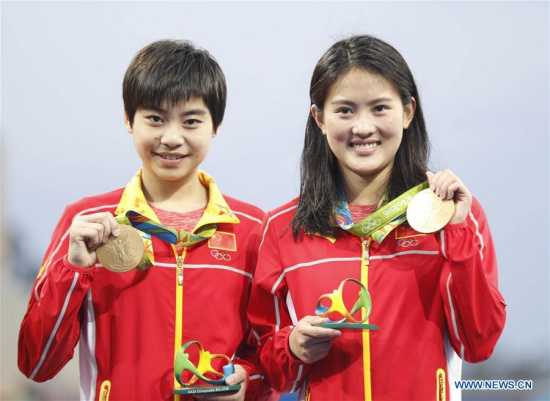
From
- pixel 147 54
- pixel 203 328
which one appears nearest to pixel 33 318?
pixel 203 328

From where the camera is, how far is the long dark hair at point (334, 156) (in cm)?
216

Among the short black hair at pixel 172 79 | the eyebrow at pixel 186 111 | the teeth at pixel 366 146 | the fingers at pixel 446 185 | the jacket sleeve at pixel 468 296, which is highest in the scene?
the short black hair at pixel 172 79

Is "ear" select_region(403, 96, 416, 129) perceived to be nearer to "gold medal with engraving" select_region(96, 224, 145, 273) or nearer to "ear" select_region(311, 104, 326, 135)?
"ear" select_region(311, 104, 326, 135)

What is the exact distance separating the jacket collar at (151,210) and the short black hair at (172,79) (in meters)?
0.21

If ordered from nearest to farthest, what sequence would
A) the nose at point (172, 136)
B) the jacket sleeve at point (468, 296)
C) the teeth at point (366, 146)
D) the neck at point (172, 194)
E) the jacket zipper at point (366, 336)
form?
the jacket sleeve at point (468, 296) < the jacket zipper at point (366, 336) < the teeth at point (366, 146) < the nose at point (172, 136) < the neck at point (172, 194)

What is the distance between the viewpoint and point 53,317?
208 cm

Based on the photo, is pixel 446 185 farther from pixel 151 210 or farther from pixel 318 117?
pixel 151 210

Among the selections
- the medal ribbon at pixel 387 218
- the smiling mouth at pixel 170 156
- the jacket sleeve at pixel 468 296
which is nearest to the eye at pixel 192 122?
the smiling mouth at pixel 170 156

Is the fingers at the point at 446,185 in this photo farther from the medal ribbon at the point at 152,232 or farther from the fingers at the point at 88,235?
the fingers at the point at 88,235

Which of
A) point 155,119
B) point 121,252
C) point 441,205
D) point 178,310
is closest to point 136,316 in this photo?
point 178,310

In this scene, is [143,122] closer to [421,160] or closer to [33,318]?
[33,318]

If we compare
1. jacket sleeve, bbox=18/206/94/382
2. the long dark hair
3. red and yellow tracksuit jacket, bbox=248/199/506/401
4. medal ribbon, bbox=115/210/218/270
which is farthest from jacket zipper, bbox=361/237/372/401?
jacket sleeve, bbox=18/206/94/382

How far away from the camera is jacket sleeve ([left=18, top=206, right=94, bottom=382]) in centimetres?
207

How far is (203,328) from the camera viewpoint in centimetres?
222
